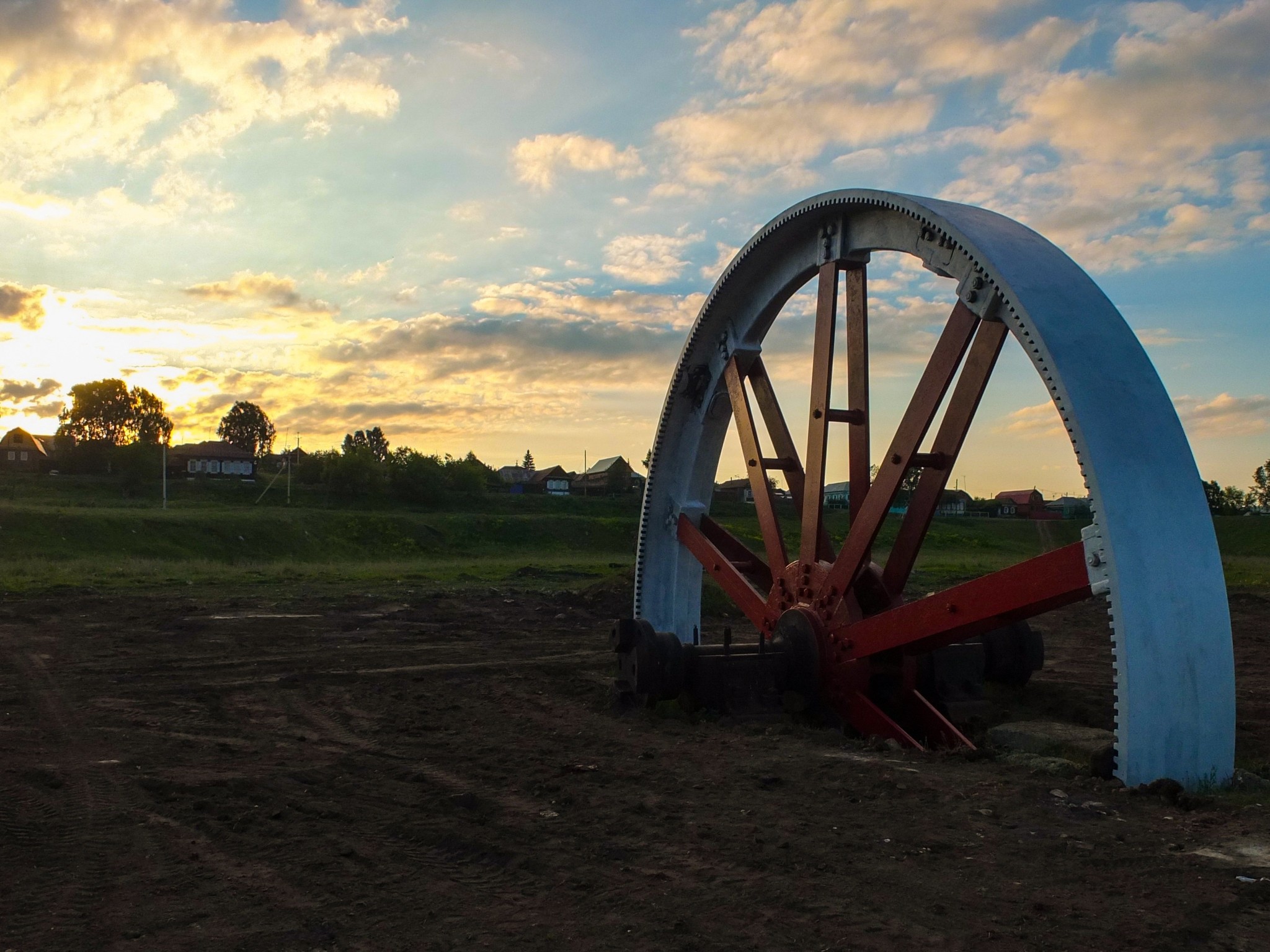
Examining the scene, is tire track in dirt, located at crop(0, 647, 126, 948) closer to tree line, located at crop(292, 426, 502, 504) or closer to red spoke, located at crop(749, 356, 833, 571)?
red spoke, located at crop(749, 356, 833, 571)

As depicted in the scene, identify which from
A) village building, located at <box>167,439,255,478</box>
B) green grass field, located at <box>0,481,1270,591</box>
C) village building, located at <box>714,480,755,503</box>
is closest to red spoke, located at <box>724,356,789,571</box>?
green grass field, located at <box>0,481,1270,591</box>

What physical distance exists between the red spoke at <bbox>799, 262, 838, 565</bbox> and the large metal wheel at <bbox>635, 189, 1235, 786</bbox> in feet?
0.05

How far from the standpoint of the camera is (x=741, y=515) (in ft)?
202

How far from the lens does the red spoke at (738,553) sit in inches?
382

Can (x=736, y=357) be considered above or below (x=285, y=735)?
above

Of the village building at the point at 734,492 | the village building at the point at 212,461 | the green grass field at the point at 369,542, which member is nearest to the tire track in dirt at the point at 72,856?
the green grass field at the point at 369,542

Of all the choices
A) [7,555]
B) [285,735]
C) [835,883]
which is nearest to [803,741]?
[835,883]

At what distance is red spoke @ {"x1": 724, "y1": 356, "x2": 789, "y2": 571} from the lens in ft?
29.1

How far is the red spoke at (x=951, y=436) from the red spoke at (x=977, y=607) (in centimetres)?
47

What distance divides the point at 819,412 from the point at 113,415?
9307cm

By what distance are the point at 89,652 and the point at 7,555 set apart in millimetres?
25052

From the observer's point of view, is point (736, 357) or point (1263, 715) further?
point (736, 357)

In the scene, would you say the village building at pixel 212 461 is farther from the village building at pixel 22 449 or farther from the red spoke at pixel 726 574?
the red spoke at pixel 726 574

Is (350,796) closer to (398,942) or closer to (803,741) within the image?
(398,942)
